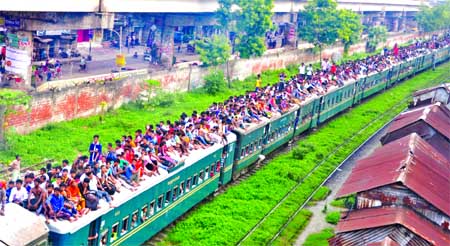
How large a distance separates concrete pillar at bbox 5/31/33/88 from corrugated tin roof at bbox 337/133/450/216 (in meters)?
18.9

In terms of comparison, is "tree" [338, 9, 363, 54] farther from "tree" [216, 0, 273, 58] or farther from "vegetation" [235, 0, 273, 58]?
"vegetation" [235, 0, 273, 58]

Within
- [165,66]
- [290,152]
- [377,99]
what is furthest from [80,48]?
[290,152]

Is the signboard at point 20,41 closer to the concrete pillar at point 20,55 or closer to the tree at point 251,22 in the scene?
the concrete pillar at point 20,55

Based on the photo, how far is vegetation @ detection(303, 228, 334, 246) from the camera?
20.4 m

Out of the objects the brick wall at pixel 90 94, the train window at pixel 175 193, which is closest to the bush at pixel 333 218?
the train window at pixel 175 193

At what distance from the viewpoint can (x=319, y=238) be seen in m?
20.8

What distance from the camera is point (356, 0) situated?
7612 cm

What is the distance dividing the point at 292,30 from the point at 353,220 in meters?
50.3

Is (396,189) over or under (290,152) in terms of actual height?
over

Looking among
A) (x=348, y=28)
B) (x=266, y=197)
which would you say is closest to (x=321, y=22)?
(x=348, y=28)

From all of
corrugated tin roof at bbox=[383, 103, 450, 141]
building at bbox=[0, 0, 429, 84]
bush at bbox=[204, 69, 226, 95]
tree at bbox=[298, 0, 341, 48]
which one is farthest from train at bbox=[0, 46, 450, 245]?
tree at bbox=[298, 0, 341, 48]

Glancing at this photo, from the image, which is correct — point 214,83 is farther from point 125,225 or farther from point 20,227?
point 20,227

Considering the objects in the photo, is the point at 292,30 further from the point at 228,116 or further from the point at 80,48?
the point at 228,116

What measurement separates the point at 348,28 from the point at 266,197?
38274 millimetres
